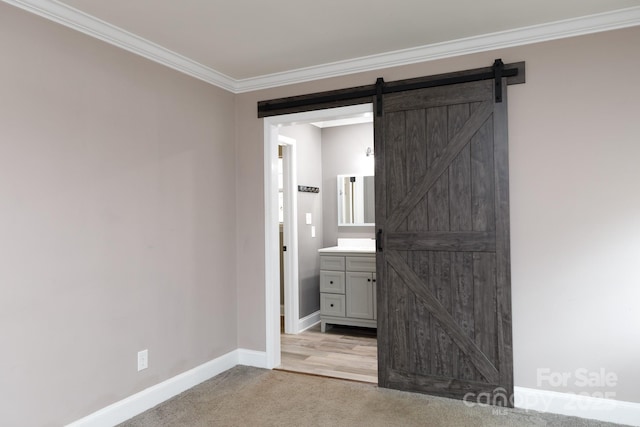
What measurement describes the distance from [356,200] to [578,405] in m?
3.13

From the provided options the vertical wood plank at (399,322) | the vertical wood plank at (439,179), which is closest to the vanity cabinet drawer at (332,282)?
the vertical wood plank at (399,322)

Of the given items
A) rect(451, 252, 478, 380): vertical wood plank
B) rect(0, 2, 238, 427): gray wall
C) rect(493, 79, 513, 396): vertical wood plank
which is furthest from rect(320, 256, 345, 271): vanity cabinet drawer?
rect(493, 79, 513, 396): vertical wood plank

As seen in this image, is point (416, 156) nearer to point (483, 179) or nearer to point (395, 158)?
point (395, 158)

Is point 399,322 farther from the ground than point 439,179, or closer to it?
closer to it

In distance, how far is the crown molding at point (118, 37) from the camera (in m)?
2.35

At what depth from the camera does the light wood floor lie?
3.63 meters

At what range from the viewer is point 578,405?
8.89ft

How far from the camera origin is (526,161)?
2877 millimetres

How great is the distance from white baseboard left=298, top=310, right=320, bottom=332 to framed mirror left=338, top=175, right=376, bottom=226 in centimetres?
114

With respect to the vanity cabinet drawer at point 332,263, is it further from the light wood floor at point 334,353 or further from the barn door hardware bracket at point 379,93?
the barn door hardware bracket at point 379,93

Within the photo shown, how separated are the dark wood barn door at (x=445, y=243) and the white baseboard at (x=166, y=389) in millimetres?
1240

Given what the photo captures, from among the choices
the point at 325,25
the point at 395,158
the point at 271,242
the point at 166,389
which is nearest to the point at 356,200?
the point at 271,242

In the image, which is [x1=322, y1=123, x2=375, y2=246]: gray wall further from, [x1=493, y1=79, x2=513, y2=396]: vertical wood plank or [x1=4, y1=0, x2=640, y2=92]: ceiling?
[x1=493, y1=79, x2=513, y2=396]: vertical wood plank

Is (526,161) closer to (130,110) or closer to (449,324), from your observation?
(449,324)
